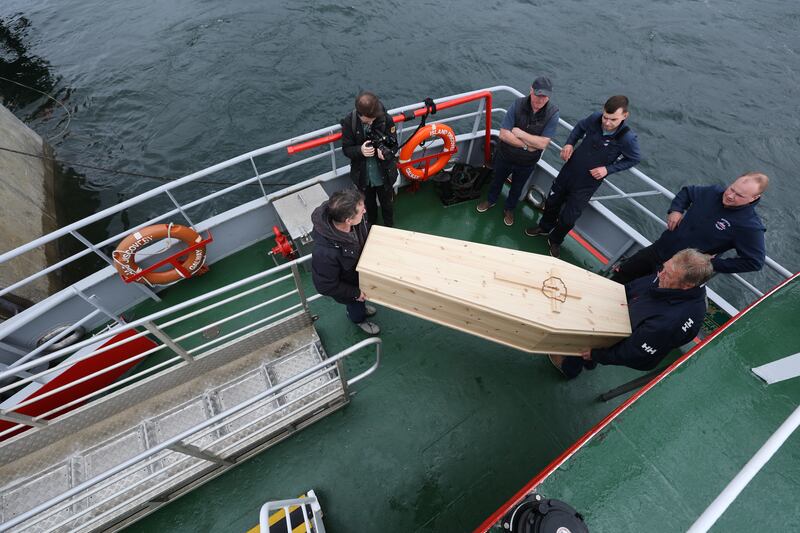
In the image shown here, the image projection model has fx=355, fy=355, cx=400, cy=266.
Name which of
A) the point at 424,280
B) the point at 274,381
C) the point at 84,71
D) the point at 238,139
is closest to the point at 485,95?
the point at 424,280

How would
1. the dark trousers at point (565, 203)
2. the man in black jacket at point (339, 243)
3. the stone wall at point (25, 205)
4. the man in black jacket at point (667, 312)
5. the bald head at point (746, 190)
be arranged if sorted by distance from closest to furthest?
1. the man in black jacket at point (667, 312)
2. the man in black jacket at point (339, 243)
3. the bald head at point (746, 190)
4. the dark trousers at point (565, 203)
5. the stone wall at point (25, 205)

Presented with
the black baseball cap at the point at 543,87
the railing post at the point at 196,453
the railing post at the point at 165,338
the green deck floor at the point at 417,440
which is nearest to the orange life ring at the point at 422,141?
the black baseball cap at the point at 543,87

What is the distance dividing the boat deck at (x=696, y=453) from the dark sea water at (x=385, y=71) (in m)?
9.19

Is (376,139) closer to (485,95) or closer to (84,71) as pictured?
(485,95)

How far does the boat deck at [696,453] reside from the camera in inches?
83.4

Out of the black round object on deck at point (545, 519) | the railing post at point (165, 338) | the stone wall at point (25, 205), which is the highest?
the black round object on deck at point (545, 519)

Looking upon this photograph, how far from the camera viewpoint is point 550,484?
224 cm

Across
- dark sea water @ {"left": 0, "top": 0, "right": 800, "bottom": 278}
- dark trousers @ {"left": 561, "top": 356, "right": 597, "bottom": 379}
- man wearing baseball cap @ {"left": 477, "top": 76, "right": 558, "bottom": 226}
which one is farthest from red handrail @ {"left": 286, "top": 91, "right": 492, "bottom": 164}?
dark sea water @ {"left": 0, "top": 0, "right": 800, "bottom": 278}

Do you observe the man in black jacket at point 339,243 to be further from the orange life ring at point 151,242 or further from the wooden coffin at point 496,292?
the orange life ring at point 151,242

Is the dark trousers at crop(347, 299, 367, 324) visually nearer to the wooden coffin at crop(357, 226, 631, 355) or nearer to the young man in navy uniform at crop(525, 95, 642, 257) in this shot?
the wooden coffin at crop(357, 226, 631, 355)

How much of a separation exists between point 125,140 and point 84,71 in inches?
216

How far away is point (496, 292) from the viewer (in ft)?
10.8

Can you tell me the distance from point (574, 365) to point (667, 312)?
1.28m

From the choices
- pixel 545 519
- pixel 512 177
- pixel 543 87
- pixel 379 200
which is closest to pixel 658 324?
pixel 545 519
